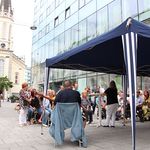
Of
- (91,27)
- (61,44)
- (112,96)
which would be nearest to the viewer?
(112,96)

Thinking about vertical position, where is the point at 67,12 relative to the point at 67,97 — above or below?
above

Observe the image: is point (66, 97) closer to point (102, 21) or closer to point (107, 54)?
point (107, 54)

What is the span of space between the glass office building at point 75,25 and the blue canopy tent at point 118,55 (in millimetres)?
5595

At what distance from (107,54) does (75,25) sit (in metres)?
16.3

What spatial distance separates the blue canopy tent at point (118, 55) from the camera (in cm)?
614

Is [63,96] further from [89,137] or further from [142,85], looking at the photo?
[142,85]

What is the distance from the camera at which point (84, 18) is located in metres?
23.8

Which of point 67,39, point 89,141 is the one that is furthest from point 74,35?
point 89,141

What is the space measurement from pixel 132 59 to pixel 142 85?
11.1m

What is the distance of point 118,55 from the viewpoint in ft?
33.1

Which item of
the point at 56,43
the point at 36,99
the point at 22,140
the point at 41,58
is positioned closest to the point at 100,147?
the point at 22,140

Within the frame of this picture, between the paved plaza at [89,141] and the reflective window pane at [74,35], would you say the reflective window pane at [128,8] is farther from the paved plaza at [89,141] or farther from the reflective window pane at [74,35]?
the paved plaza at [89,141]

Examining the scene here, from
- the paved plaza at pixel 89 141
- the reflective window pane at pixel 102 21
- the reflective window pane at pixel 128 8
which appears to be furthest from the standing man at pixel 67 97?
the reflective window pane at pixel 102 21

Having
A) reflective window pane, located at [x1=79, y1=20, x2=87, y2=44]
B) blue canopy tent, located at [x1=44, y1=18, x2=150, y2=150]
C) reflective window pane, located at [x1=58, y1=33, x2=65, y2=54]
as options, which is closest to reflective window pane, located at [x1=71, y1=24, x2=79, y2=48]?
reflective window pane, located at [x1=79, y1=20, x2=87, y2=44]
